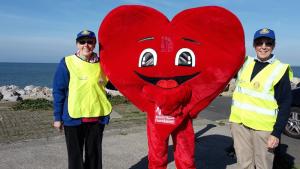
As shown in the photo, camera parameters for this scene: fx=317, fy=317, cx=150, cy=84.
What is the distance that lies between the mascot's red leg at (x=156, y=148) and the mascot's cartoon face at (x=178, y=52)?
0.17 meters

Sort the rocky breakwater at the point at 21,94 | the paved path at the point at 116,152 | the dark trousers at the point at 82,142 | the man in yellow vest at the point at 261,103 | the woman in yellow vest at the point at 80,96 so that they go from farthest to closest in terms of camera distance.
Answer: the rocky breakwater at the point at 21,94 < the paved path at the point at 116,152 < the dark trousers at the point at 82,142 < the woman in yellow vest at the point at 80,96 < the man in yellow vest at the point at 261,103

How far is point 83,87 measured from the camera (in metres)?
3.56

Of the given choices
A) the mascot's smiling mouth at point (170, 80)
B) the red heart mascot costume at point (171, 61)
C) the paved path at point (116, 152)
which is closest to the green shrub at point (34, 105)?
the paved path at point (116, 152)

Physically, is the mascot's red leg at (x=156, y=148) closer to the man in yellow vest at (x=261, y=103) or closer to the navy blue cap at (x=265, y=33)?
the man in yellow vest at (x=261, y=103)

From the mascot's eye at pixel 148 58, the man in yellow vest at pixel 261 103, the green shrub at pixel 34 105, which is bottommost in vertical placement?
the green shrub at pixel 34 105

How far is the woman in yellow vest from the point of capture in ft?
11.6

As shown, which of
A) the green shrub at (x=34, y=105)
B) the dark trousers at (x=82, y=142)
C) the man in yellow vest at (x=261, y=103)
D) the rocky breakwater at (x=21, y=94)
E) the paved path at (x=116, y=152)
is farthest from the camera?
the rocky breakwater at (x=21, y=94)

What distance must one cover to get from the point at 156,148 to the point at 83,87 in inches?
41.6

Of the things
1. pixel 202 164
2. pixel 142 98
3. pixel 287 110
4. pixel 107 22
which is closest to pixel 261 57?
pixel 287 110

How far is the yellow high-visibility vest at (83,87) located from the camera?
3543 millimetres

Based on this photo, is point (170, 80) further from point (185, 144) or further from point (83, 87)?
point (83, 87)

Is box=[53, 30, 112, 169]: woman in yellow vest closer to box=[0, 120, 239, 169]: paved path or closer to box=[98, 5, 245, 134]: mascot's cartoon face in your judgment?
box=[98, 5, 245, 134]: mascot's cartoon face

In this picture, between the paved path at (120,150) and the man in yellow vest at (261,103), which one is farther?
the paved path at (120,150)

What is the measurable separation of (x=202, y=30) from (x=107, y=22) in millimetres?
1004
